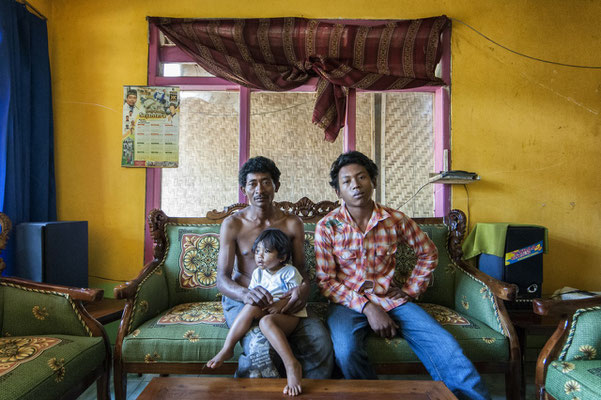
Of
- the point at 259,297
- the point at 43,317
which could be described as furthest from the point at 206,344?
the point at 43,317

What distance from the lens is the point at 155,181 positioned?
2.55 meters

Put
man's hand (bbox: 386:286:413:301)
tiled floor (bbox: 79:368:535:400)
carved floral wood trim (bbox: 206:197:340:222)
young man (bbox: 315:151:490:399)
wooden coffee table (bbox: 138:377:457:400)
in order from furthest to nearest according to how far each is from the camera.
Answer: carved floral wood trim (bbox: 206:197:340:222) → tiled floor (bbox: 79:368:535:400) → man's hand (bbox: 386:286:413:301) → young man (bbox: 315:151:490:399) → wooden coffee table (bbox: 138:377:457:400)

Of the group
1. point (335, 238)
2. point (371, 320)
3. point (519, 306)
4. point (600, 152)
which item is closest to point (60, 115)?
point (335, 238)

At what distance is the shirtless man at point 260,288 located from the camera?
1.33 metres

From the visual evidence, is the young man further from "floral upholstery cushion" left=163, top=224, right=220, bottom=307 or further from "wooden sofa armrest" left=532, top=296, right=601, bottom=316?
"floral upholstery cushion" left=163, top=224, right=220, bottom=307

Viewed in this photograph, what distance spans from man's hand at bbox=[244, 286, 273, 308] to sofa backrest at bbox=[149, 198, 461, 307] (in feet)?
1.66

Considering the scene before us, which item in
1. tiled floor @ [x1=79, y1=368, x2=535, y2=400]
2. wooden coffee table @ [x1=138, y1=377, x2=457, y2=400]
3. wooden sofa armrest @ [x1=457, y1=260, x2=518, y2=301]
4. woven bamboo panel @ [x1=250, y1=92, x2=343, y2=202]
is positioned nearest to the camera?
wooden coffee table @ [x1=138, y1=377, x2=457, y2=400]

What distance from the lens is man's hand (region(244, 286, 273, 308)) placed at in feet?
4.67

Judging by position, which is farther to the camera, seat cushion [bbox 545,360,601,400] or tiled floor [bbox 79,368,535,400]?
tiled floor [bbox 79,368,535,400]

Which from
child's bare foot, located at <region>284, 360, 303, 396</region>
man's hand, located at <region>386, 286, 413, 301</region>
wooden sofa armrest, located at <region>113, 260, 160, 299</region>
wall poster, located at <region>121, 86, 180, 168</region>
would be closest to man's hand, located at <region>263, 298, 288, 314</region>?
child's bare foot, located at <region>284, 360, 303, 396</region>

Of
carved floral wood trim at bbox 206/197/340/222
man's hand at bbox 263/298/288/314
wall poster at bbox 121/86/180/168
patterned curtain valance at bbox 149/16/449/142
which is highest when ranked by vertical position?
patterned curtain valance at bbox 149/16/449/142

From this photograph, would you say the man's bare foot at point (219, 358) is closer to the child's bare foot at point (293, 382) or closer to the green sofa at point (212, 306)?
the green sofa at point (212, 306)

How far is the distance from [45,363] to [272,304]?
88 centimetres

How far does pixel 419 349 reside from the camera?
4.74 ft
